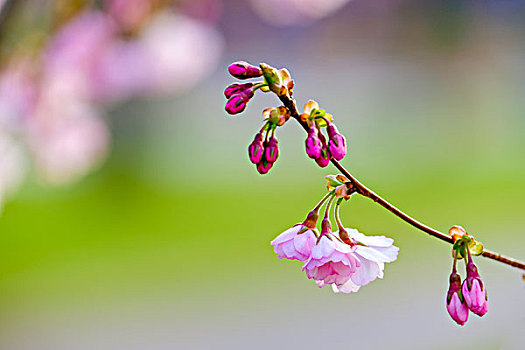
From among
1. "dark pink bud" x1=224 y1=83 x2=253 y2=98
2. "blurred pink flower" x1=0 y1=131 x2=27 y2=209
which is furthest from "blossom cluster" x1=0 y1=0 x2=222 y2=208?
"dark pink bud" x1=224 y1=83 x2=253 y2=98

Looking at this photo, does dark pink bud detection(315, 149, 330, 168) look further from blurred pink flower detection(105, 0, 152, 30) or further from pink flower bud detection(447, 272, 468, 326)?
blurred pink flower detection(105, 0, 152, 30)

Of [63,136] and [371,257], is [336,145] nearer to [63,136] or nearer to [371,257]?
[371,257]

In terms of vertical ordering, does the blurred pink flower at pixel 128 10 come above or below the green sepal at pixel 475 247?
above

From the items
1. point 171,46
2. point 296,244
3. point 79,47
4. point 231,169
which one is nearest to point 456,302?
point 296,244

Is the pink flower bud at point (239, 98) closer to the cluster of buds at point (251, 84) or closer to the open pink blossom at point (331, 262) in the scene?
the cluster of buds at point (251, 84)

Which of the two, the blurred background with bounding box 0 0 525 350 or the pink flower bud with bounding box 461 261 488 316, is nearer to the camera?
the pink flower bud with bounding box 461 261 488 316

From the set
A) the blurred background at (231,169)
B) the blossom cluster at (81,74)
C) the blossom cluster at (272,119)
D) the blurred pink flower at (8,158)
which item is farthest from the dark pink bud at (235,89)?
the blurred pink flower at (8,158)
